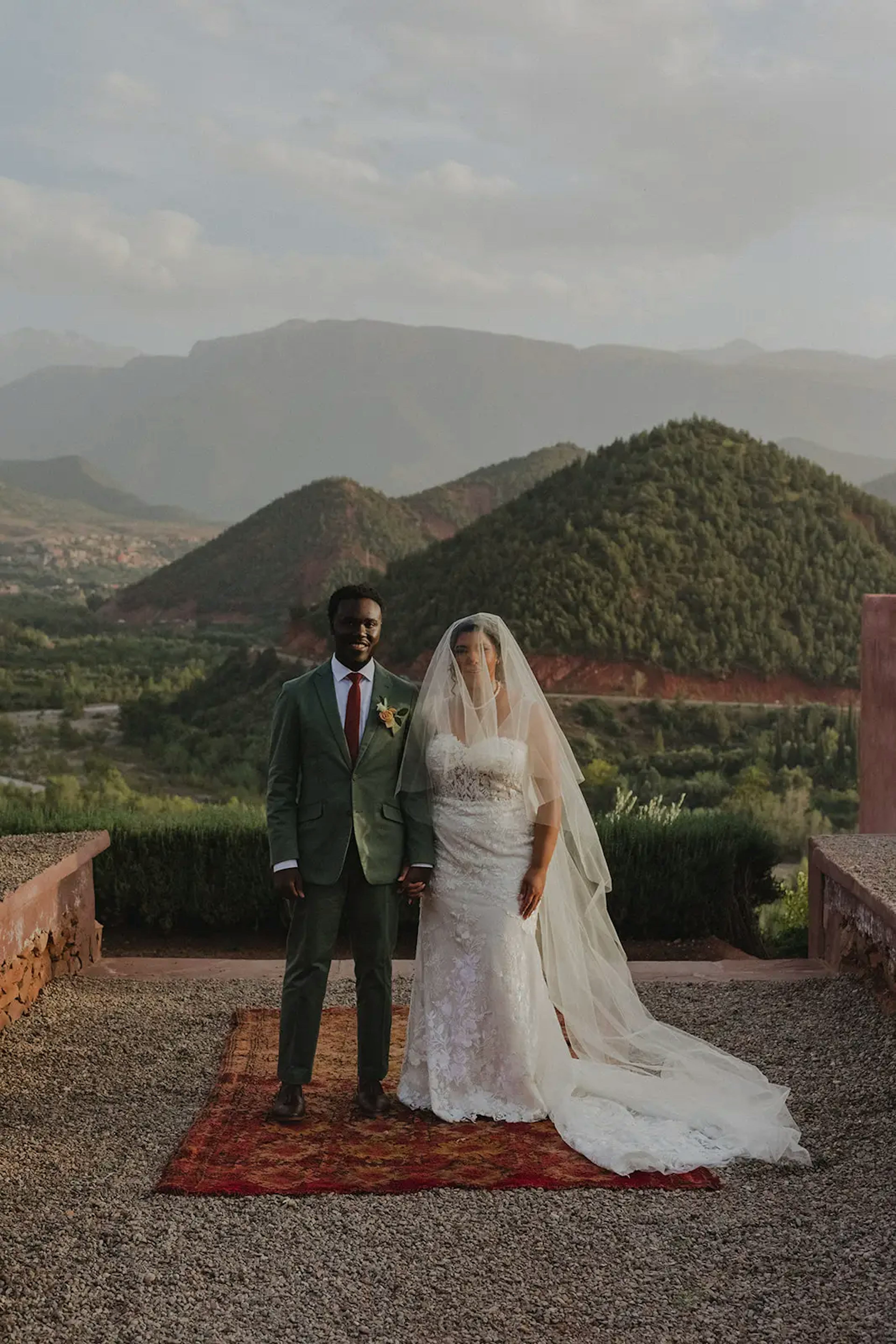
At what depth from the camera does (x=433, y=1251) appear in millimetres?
3293

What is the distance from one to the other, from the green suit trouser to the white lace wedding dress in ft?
0.49

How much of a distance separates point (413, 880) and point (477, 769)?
0.43 metres

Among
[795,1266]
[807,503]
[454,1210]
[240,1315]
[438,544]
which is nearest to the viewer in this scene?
[240,1315]

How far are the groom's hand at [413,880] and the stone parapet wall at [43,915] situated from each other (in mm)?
1938

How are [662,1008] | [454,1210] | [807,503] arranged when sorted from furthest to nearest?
[807,503] → [662,1008] → [454,1210]

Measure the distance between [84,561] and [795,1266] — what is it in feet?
226

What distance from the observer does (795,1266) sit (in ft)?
10.6

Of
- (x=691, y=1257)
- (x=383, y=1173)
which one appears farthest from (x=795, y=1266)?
(x=383, y=1173)

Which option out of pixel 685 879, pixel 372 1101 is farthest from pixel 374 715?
pixel 685 879

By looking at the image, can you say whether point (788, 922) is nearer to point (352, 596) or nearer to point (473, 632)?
point (473, 632)

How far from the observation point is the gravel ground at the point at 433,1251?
2.91 meters

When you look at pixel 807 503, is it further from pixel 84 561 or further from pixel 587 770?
pixel 84 561

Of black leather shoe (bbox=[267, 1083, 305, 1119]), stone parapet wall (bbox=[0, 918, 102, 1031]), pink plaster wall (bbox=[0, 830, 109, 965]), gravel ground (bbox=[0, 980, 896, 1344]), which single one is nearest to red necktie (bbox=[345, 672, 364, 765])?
black leather shoe (bbox=[267, 1083, 305, 1119])

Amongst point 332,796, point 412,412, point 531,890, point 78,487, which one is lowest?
point 531,890
